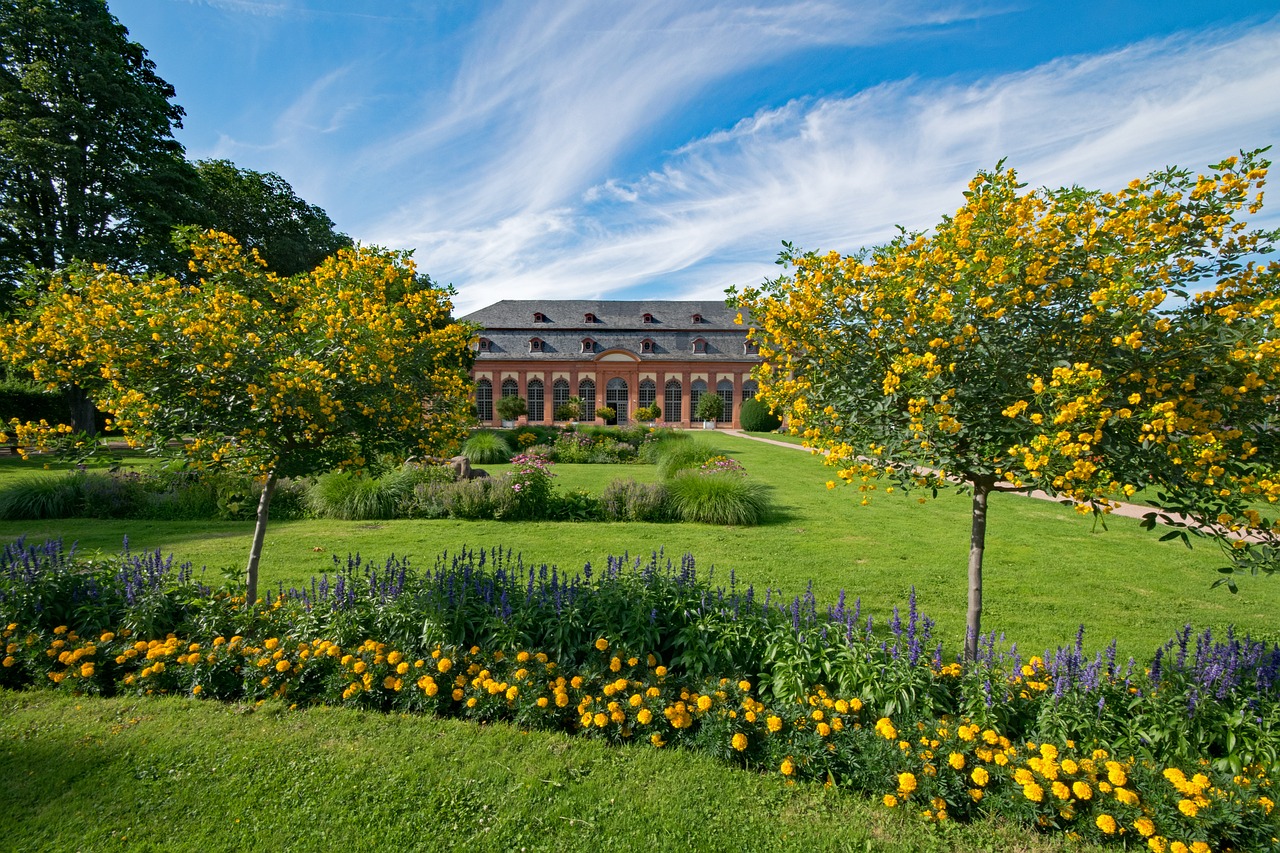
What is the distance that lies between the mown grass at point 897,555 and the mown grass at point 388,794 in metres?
2.53

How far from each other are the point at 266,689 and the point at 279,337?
2.37 metres

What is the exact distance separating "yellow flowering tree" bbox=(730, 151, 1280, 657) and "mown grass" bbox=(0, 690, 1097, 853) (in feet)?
5.70

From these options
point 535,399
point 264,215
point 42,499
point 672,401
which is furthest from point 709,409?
point 42,499

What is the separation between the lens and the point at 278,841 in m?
2.48

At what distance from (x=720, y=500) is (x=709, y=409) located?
32.8 meters

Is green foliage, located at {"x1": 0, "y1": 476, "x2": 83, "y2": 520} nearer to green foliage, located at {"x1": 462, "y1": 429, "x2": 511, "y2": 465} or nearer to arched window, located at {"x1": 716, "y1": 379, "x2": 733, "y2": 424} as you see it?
green foliage, located at {"x1": 462, "y1": 429, "x2": 511, "y2": 465}

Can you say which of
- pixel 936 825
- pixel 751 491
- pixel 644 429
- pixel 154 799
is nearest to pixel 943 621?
pixel 936 825

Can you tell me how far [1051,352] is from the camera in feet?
10.5

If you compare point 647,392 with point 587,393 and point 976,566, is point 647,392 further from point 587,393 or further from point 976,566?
point 976,566

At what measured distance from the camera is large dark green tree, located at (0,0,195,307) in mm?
16250

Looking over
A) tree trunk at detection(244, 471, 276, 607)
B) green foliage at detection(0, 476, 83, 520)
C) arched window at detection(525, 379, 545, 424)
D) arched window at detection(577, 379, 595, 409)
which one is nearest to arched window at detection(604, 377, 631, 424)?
arched window at detection(577, 379, 595, 409)

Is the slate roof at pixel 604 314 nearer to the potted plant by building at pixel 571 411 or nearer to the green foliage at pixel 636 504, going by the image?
the potted plant by building at pixel 571 411

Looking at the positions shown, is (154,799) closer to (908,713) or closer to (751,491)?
(908,713)

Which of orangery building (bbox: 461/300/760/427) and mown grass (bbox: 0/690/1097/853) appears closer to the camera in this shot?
mown grass (bbox: 0/690/1097/853)
